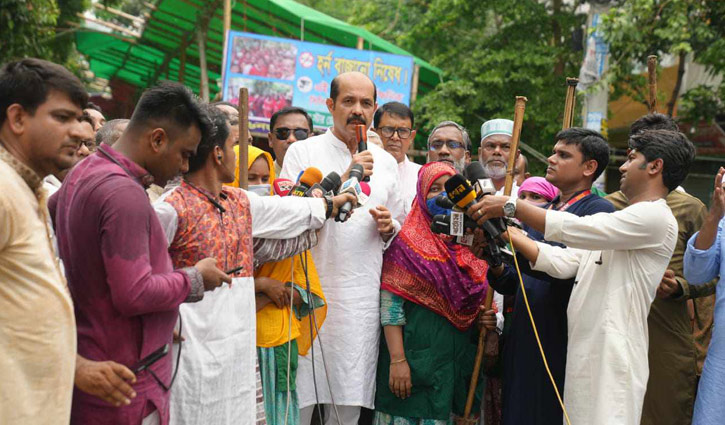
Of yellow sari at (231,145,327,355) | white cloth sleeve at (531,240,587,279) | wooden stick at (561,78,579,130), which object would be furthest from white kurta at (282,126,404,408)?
wooden stick at (561,78,579,130)

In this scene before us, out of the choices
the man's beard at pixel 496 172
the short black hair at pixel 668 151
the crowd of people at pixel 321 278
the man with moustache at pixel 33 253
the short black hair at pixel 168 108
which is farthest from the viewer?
the man's beard at pixel 496 172

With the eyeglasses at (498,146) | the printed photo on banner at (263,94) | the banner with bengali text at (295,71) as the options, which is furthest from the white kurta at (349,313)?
the printed photo on banner at (263,94)

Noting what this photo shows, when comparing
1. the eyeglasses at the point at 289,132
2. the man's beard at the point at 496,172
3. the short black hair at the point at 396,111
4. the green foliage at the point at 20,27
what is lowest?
the man's beard at the point at 496,172

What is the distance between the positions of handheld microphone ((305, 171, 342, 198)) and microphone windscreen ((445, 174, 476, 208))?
572 millimetres

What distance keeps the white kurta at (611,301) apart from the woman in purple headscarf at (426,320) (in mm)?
665

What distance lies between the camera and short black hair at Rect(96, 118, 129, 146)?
4.20m

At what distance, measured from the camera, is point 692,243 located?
13.4 feet

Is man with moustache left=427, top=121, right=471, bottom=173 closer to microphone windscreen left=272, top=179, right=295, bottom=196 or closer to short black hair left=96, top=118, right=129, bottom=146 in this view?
microphone windscreen left=272, top=179, right=295, bottom=196

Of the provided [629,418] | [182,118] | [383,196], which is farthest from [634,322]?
[182,118]

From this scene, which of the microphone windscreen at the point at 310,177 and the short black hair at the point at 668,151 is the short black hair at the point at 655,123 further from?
the microphone windscreen at the point at 310,177

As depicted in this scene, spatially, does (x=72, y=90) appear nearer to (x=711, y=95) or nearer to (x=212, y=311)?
(x=212, y=311)

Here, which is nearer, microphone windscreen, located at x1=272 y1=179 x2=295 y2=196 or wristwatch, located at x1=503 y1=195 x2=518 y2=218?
wristwatch, located at x1=503 y1=195 x2=518 y2=218

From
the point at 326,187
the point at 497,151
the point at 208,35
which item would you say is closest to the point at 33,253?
the point at 326,187

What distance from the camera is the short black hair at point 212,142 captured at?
119 inches
